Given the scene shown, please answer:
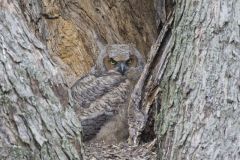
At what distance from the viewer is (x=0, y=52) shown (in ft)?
10.8

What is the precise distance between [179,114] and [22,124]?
0.93 meters

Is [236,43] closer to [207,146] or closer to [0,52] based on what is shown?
[207,146]

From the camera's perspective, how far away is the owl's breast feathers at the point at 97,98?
4.86 m

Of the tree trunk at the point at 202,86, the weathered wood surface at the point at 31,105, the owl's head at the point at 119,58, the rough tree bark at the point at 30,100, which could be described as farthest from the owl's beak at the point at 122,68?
the weathered wood surface at the point at 31,105

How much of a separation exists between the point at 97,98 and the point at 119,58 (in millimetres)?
891

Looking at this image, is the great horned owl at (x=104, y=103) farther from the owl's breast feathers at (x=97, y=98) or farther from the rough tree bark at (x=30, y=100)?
the rough tree bark at (x=30, y=100)

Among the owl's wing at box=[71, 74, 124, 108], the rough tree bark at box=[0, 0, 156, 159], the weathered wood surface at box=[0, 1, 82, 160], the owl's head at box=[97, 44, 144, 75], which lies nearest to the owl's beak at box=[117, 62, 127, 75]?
the owl's head at box=[97, 44, 144, 75]

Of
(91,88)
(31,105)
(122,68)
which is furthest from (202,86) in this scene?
(122,68)

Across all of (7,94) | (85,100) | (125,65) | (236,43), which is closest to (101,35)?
(125,65)

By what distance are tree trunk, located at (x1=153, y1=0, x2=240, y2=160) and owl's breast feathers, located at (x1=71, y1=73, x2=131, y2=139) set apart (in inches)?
43.1

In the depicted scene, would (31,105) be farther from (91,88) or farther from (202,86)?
(91,88)

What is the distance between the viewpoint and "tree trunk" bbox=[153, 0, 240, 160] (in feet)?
11.2

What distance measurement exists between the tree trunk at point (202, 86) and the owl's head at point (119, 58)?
1.86 meters

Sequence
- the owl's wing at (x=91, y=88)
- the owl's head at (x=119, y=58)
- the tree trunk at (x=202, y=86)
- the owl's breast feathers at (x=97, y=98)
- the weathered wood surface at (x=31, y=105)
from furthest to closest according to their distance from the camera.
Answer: the owl's head at (x=119, y=58)
the owl's wing at (x=91, y=88)
the owl's breast feathers at (x=97, y=98)
the tree trunk at (x=202, y=86)
the weathered wood surface at (x=31, y=105)
